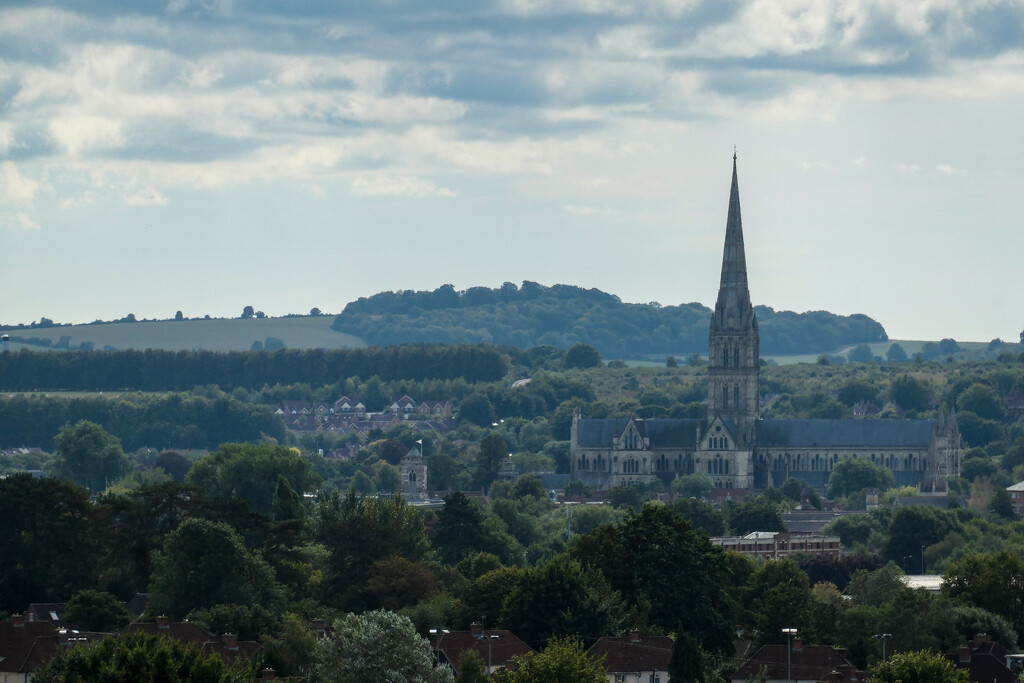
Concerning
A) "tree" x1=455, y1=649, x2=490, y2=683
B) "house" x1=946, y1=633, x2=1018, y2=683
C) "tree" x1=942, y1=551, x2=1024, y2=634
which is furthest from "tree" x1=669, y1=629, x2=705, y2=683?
"tree" x1=942, y1=551, x2=1024, y2=634

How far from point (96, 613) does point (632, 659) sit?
812 inches

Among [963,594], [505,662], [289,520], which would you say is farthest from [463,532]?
[505,662]

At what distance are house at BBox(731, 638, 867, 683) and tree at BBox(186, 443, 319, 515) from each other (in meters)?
61.0

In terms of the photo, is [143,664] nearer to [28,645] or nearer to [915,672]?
[28,645]

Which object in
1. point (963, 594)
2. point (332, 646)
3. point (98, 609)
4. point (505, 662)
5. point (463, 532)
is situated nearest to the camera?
point (332, 646)

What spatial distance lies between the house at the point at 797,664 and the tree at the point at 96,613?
21.9 metres

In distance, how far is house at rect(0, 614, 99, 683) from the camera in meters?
80.0

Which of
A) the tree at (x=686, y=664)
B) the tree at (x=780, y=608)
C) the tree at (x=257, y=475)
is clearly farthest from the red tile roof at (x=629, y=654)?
the tree at (x=257, y=475)

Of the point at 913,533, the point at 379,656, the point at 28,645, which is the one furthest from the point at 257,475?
the point at 379,656

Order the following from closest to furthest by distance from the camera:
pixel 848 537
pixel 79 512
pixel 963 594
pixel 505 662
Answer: pixel 505 662 < pixel 963 594 < pixel 79 512 < pixel 848 537

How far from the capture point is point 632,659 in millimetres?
83000

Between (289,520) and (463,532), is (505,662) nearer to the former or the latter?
(289,520)

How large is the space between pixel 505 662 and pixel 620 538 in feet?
55.1

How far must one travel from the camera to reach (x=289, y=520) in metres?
112
